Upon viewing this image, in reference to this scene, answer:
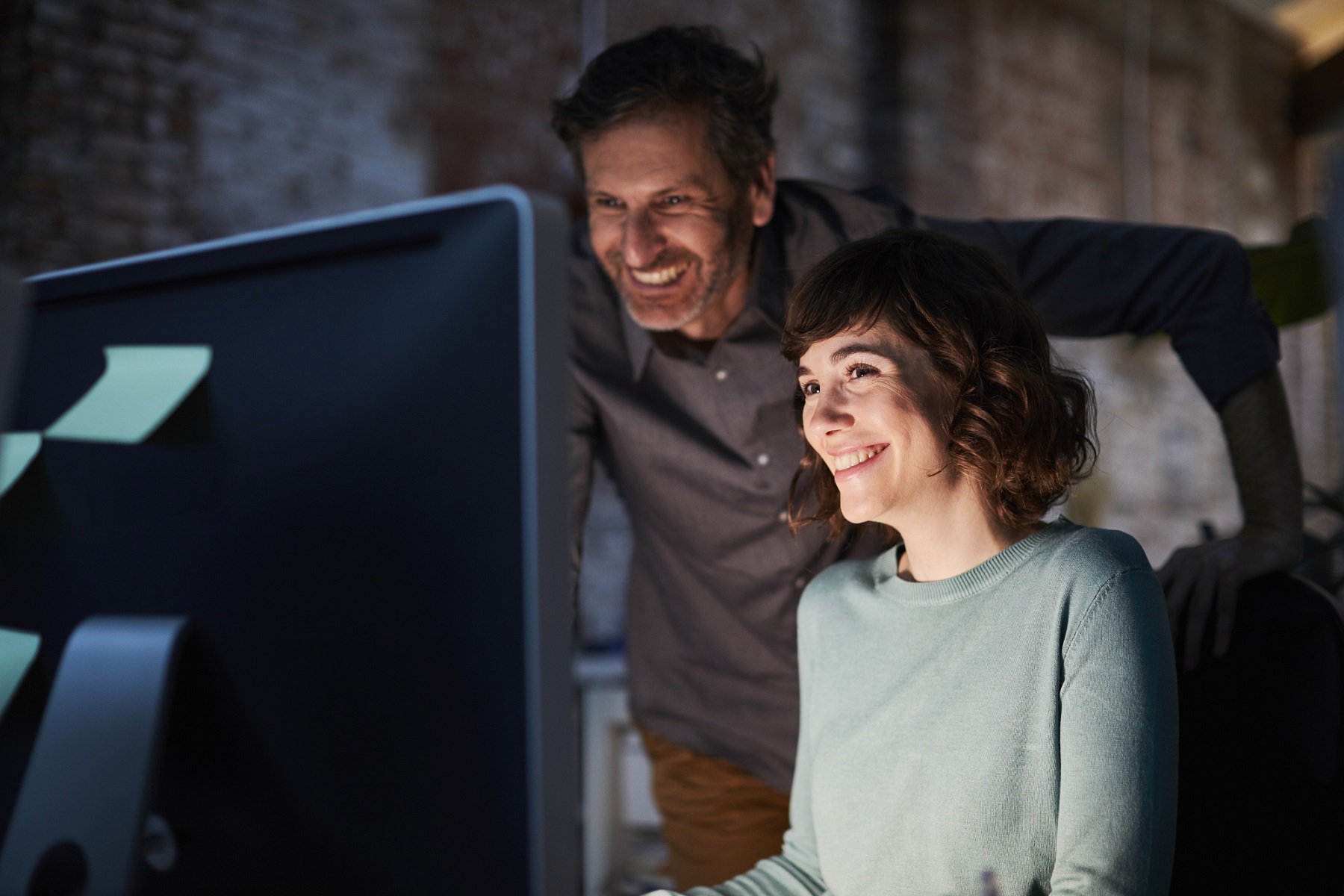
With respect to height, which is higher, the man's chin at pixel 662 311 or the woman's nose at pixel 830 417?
the man's chin at pixel 662 311

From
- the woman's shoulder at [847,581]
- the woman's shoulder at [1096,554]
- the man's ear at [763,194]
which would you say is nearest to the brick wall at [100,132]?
the man's ear at [763,194]

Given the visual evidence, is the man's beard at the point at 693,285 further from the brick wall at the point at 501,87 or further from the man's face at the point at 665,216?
the brick wall at the point at 501,87

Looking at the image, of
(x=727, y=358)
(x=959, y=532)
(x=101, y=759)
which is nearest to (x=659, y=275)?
(x=727, y=358)

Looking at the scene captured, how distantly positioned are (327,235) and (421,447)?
0.45ft

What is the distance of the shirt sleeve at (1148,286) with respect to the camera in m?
1.30

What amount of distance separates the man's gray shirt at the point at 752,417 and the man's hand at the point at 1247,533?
0.32ft

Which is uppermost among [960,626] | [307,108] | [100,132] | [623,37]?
[623,37]

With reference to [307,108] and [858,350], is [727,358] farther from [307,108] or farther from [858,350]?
[307,108]

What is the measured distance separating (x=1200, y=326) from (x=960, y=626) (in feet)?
1.98

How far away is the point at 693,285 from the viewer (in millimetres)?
1451

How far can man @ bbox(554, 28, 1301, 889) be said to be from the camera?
52.5 inches

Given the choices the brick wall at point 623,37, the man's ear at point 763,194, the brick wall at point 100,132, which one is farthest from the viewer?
the brick wall at point 623,37

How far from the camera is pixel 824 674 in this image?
1114 mm

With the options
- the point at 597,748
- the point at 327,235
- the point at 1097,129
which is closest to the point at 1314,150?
the point at 1097,129
